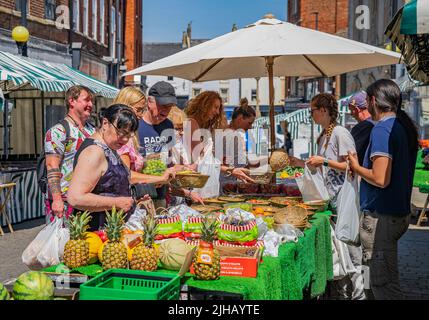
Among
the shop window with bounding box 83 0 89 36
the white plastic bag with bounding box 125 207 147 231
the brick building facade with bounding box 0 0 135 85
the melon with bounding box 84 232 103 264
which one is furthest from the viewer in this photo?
the shop window with bounding box 83 0 89 36

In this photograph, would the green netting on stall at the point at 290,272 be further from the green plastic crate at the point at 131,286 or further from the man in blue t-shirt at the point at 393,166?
the man in blue t-shirt at the point at 393,166

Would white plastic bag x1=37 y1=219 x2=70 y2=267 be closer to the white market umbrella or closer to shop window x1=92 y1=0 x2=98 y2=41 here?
the white market umbrella

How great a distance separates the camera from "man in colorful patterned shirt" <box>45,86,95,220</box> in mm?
4758

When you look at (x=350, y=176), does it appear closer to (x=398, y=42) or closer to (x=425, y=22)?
(x=425, y=22)

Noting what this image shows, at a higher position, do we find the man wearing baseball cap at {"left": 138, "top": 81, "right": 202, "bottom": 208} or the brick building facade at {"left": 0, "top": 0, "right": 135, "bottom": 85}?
the brick building facade at {"left": 0, "top": 0, "right": 135, "bottom": 85}

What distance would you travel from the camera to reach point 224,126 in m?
6.79

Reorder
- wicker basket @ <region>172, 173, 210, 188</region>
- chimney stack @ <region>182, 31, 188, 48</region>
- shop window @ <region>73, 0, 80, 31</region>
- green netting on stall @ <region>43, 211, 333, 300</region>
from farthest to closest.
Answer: chimney stack @ <region>182, 31, 188, 48</region>
shop window @ <region>73, 0, 80, 31</region>
wicker basket @ <region>172, 173, 210, 188</region>
green netting on stall @ <region>43, 211, 333, 300</region>

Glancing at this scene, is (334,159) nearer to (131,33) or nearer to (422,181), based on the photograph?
(422,181)

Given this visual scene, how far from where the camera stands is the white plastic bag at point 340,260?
213 inches

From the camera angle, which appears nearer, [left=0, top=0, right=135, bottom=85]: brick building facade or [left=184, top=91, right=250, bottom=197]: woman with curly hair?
[left=184, top=91, right=250, bottom=197]: woman with curly hair

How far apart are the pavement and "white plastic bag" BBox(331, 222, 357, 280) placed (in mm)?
982

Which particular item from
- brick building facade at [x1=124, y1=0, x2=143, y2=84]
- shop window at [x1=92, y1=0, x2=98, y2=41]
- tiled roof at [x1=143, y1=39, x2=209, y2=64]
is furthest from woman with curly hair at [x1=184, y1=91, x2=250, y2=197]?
tiled roof at [x1=143, y1=39, x2=209, y2=64]

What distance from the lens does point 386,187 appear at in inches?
167

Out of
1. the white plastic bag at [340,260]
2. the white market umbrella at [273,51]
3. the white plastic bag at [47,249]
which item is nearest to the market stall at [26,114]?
the white market umbrella at [273,51]
